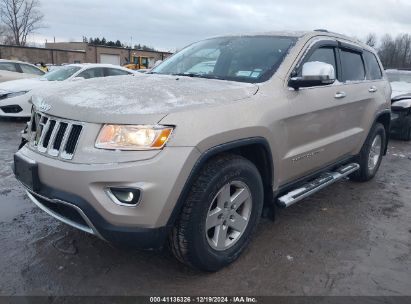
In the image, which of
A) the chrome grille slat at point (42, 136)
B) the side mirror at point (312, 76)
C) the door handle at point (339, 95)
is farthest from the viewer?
the door handle at point (339, 95)

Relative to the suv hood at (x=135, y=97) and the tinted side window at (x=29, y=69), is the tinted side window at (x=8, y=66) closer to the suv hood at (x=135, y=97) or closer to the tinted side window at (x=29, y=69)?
the tinted side window at (x=29, y=69)

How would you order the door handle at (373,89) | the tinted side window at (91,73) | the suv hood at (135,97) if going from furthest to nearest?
the tinted side window at (91,73) < the door handle at (373,89) < the suv hood at (135,97)

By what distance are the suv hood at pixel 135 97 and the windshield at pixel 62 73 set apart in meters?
6.60

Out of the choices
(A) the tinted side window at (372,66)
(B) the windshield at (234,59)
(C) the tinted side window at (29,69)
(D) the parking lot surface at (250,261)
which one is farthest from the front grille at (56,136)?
(C) the tinted side window at (29,69)

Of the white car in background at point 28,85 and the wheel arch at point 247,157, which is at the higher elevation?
the wheel arch at point 247,157

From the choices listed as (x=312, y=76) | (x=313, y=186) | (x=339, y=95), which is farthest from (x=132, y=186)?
(x=339, y=95)

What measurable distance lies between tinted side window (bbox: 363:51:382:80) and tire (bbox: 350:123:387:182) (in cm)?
65

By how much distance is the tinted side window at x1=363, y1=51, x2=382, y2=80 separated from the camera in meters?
5.18

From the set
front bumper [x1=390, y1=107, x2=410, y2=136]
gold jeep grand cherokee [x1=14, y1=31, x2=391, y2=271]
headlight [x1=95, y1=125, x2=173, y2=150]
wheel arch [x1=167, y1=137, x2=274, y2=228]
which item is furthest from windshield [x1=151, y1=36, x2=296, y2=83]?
front bumper [x1=390, y1=107, x2=410, y2=136]

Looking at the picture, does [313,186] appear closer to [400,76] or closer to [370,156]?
[370,156]

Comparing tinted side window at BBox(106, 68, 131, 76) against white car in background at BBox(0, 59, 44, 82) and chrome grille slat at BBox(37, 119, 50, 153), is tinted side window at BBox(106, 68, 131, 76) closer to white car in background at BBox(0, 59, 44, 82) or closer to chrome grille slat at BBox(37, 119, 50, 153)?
white car in background at BBox(0, 59, 44, 82)

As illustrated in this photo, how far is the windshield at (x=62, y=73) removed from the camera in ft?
31.3

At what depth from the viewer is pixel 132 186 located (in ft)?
8.00

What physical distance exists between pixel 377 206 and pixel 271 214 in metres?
1.82
